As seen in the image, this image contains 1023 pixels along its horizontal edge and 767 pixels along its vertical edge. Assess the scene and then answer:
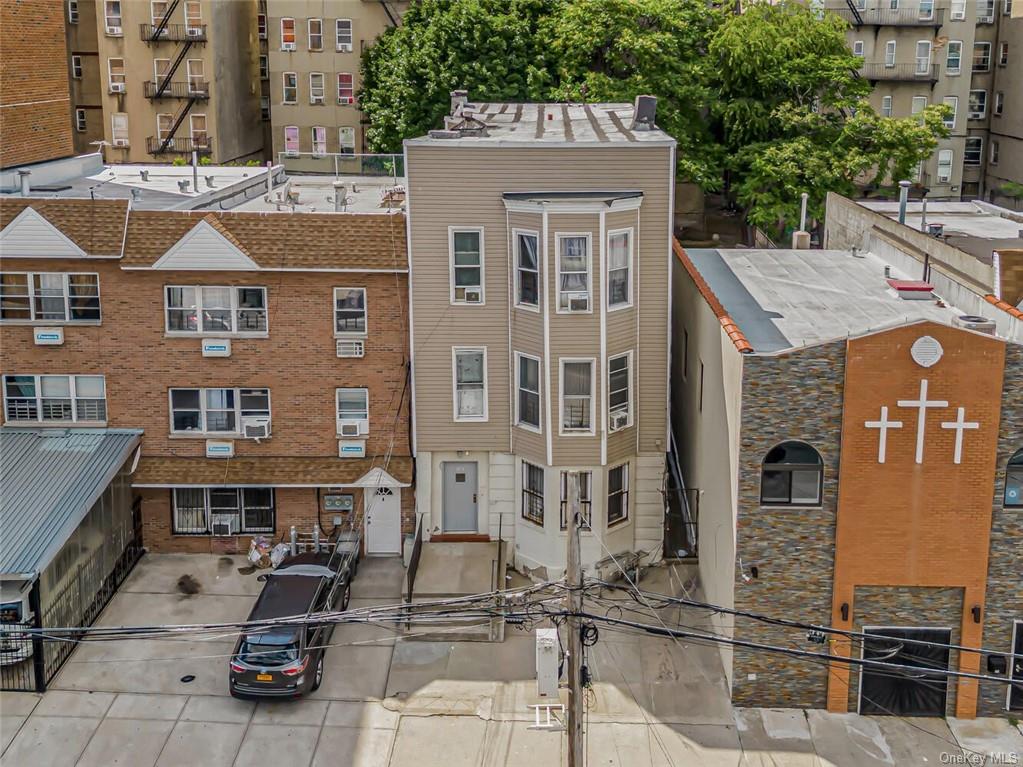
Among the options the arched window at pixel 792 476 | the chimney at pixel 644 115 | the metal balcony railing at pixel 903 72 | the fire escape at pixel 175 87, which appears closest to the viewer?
the arched window at pixel 792 476

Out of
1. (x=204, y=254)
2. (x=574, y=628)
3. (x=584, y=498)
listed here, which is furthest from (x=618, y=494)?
(x=574, y=628)

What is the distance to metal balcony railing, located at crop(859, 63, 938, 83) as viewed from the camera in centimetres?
5838

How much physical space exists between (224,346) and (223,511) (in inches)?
163

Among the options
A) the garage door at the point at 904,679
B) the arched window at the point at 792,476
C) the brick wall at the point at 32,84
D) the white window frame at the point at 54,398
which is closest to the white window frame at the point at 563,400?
the arched window at the point at 792,476

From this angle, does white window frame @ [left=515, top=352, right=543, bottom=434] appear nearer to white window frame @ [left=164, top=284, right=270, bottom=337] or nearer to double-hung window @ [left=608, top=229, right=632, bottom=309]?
double-hung window @ [left=608, top=229, right=632, bottom=309]

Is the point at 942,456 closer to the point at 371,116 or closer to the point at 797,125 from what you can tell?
the point at 797,125

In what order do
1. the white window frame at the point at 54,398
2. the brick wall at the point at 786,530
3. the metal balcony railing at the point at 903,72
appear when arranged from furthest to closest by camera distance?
the metal balcony railing at the point at 903,72
the white window frame at the point at 54,398
the brick wall at the point at 786,530

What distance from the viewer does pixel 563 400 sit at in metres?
27.4

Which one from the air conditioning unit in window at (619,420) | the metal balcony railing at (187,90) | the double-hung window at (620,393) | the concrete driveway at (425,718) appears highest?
the metal balcony railing at (187,90)

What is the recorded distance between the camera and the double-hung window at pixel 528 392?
27.7m

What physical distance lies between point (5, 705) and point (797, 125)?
3228cm

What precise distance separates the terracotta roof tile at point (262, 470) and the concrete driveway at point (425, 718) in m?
3.79

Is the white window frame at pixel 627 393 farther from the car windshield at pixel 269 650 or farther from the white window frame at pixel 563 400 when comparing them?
the car windshield at pixel 269 650

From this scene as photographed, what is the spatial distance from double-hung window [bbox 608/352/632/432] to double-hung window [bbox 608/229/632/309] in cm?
124
